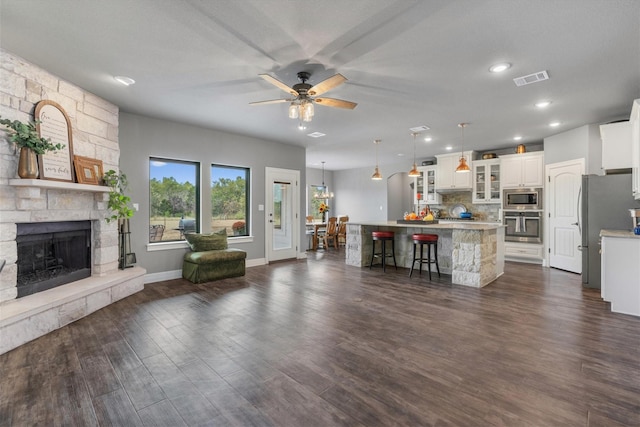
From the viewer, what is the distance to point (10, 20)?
244 cm

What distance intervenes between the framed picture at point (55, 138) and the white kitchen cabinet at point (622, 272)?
650 centimetres

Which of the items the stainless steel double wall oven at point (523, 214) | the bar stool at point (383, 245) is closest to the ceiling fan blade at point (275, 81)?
the bar stool at point (383, 245)

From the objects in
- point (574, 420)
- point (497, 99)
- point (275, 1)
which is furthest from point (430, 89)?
point (574, 420)

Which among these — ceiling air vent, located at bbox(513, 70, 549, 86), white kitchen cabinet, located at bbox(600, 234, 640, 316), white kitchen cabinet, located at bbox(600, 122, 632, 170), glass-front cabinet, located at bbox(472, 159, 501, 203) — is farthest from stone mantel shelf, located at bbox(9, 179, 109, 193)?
glass-front cabinet, located at bbox(472, 159, 501, 203)

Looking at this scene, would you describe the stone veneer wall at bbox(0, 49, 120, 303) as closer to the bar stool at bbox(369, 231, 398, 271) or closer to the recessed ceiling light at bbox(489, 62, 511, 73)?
the bar stool at bbox(369, 231, 398, 271)

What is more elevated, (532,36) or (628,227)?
(532,36)

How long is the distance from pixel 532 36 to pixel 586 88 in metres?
1.88

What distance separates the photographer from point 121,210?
13.9ft

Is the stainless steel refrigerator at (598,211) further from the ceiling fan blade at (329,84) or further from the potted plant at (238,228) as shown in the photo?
the potted plant at (238,228)

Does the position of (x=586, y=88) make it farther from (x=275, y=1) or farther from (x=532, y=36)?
(x=275, y=1)

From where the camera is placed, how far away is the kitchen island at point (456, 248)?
4.72 metres

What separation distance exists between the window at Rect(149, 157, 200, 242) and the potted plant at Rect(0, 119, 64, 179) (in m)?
2.03

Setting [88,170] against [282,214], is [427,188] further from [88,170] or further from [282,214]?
[88,170]

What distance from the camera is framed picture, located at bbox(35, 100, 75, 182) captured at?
129 inches
